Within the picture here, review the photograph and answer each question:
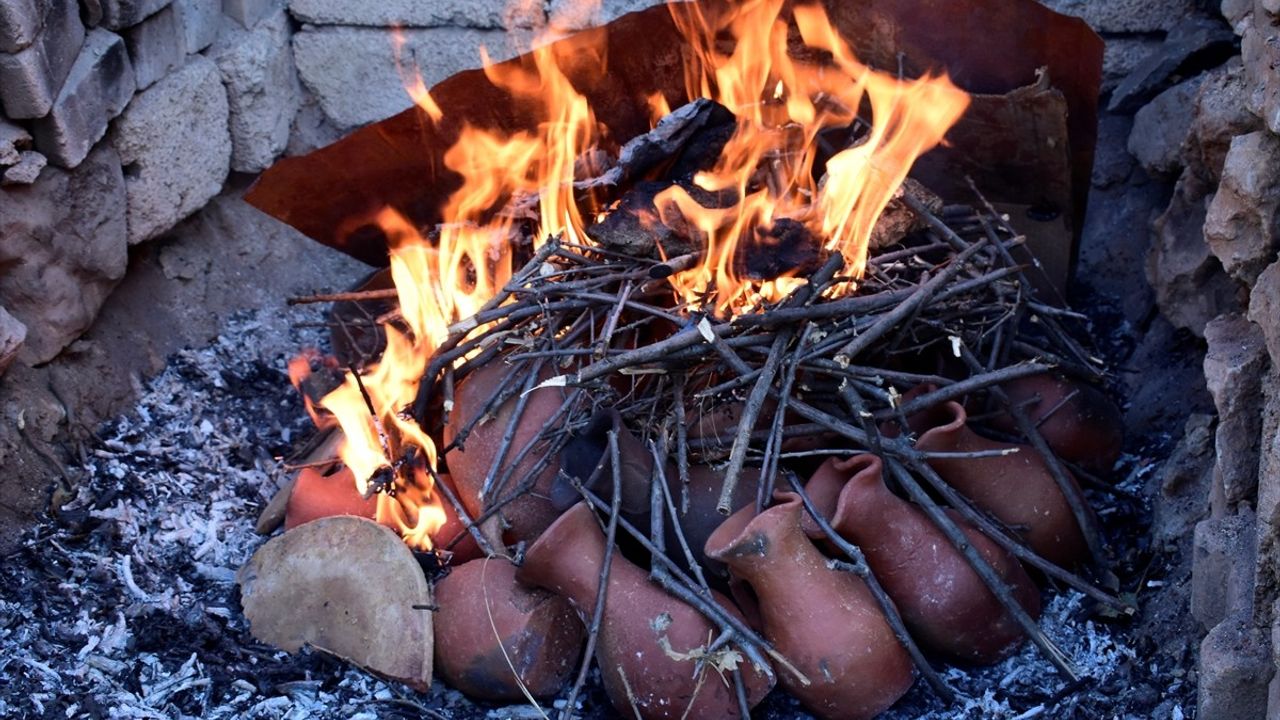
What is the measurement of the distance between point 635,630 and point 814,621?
1.27ft

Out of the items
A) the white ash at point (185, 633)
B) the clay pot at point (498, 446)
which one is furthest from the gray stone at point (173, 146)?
the clay pot at point (498, 446)

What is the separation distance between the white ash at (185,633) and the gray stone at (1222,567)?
18cm

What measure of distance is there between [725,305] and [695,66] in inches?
37.2

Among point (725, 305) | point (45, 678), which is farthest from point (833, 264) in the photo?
point (45, 678)

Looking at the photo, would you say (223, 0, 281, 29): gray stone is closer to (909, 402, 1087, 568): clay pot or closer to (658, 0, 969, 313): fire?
(658, 0, 969, 313): fire

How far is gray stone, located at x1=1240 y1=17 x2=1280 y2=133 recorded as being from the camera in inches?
101

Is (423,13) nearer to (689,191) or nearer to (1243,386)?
(689,191)

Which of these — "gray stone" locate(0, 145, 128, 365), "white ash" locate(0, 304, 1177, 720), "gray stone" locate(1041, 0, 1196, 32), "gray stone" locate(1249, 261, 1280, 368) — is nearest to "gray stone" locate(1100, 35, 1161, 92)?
"gray stone" locate(1041, 0, 1196, 32)

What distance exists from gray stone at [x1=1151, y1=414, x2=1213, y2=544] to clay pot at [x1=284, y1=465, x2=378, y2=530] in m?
1.98

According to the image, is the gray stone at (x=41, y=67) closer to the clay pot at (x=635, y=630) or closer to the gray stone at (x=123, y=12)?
the gray stone at (x=123, y=12)

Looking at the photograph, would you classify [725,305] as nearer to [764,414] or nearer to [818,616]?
[764,414]

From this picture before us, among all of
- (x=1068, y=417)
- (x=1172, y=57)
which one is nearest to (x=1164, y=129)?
(x=1172, y=57)

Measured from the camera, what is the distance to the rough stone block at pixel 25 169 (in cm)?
338

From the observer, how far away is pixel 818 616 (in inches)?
111
